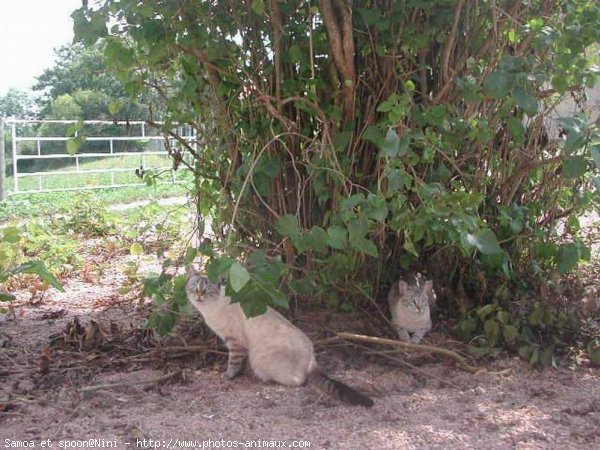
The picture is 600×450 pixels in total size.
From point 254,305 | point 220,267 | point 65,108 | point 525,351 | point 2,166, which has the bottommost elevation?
point 525,351

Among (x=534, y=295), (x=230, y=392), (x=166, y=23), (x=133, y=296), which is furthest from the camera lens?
(x=133, y=296)

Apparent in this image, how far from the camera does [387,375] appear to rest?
3559mm

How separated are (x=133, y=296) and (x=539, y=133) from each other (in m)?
3.31

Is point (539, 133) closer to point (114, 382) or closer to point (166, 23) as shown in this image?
point (166, 23)

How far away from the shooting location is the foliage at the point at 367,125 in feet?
11.1

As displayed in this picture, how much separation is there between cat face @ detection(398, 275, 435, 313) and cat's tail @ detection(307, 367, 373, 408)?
0.92 metres

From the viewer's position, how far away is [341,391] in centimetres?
316

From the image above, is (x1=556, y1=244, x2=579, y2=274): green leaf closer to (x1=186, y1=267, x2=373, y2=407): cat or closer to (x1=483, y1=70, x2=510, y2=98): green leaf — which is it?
(x1=483, y1=70, x2=510, y2=98): green leaf

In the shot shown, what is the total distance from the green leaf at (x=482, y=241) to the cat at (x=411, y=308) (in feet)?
3.20

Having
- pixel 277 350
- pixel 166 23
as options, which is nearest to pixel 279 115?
pixel 166 23

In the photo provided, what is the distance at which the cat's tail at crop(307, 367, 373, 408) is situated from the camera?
10.2 feet

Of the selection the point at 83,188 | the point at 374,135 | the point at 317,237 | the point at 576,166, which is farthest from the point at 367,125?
the point at 83,188

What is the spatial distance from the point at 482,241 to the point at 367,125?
3.70 feet

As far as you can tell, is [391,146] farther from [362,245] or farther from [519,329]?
[519,329]
